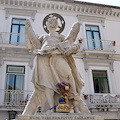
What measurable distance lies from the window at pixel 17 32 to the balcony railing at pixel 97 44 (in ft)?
15.6

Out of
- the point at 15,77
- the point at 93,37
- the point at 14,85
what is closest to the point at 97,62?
the point at 93,37

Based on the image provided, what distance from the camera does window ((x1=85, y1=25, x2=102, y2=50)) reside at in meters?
13.7

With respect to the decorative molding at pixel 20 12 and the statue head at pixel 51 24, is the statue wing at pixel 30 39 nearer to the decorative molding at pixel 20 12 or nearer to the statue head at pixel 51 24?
the statue head at pixel 51 24

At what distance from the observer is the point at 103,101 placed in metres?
11.4

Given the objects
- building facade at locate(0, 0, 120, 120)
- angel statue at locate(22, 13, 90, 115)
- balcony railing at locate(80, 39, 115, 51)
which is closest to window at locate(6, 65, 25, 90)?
building facade at locate(0, 0, 120, 120)

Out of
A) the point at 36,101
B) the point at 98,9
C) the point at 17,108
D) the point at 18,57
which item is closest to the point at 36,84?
the point at 36,101

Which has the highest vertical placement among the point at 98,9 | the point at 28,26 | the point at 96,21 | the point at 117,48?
the point at 98,9

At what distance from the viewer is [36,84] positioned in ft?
11.2

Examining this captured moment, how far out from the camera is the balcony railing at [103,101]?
11070mm

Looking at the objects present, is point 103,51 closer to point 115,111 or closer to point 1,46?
point 115,111

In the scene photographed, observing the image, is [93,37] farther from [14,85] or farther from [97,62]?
[14,85]

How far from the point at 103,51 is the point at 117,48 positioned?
6.08ft

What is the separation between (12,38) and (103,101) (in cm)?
801

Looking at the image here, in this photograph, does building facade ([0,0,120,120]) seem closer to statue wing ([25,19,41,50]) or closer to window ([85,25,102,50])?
window ([85,25,102,50])
